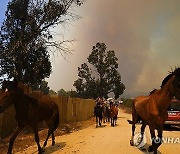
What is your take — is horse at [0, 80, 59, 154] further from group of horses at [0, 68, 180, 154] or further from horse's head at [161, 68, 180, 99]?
horse's head at [161, 68, 180, 99]

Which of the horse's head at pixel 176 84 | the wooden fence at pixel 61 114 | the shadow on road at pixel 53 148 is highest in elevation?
the horse's head at pixel 176 84

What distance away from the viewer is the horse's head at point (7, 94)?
28.3ft

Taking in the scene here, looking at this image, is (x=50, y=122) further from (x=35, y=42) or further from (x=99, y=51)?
(x=99, y=51)

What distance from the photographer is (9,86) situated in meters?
8.88

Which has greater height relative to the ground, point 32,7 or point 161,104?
point 32,7

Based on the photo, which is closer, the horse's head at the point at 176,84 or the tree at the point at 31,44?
the horse's head at the point at 176,84

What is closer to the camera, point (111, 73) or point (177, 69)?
point (177, 69)

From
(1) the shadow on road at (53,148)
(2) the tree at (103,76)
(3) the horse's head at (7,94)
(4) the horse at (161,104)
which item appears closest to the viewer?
(4) the horse at (161,104)

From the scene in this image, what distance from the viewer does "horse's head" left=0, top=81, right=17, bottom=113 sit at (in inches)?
340

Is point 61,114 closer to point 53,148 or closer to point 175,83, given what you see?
point 53,148

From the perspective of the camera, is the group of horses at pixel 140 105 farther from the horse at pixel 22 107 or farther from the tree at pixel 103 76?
the tree at pixel 103 76

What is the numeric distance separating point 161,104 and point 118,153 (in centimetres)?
222

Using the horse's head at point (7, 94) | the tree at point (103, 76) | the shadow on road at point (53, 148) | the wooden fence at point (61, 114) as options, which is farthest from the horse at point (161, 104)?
the tree at point (103, 76)

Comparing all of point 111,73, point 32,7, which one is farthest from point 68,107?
point 111,73
